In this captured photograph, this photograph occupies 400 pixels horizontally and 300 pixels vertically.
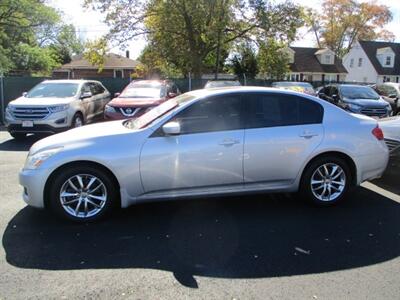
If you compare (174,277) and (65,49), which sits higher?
(65,49)

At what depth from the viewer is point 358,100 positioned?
14.8 metres

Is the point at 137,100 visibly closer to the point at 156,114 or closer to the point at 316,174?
the point at 156,114

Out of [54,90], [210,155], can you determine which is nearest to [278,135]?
[210,155]

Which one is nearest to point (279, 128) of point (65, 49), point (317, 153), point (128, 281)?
point (317, 153)

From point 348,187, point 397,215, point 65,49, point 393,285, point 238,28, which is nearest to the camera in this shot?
point 393,285

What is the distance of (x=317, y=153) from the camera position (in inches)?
208

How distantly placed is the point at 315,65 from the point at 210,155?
151 feet

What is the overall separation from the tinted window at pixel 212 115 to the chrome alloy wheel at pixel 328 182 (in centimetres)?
130

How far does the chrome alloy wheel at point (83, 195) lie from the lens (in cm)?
475

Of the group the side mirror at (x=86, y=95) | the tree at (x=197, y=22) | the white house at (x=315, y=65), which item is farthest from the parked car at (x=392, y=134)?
the white house at (x=315, y=65)

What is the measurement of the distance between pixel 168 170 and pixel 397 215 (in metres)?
2.99

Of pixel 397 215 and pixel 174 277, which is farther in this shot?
pixel 397 215

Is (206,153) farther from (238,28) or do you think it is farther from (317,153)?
(238,28)

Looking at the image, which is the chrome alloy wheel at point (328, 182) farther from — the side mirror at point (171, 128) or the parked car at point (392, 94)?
the parked car at point (392, 94)
